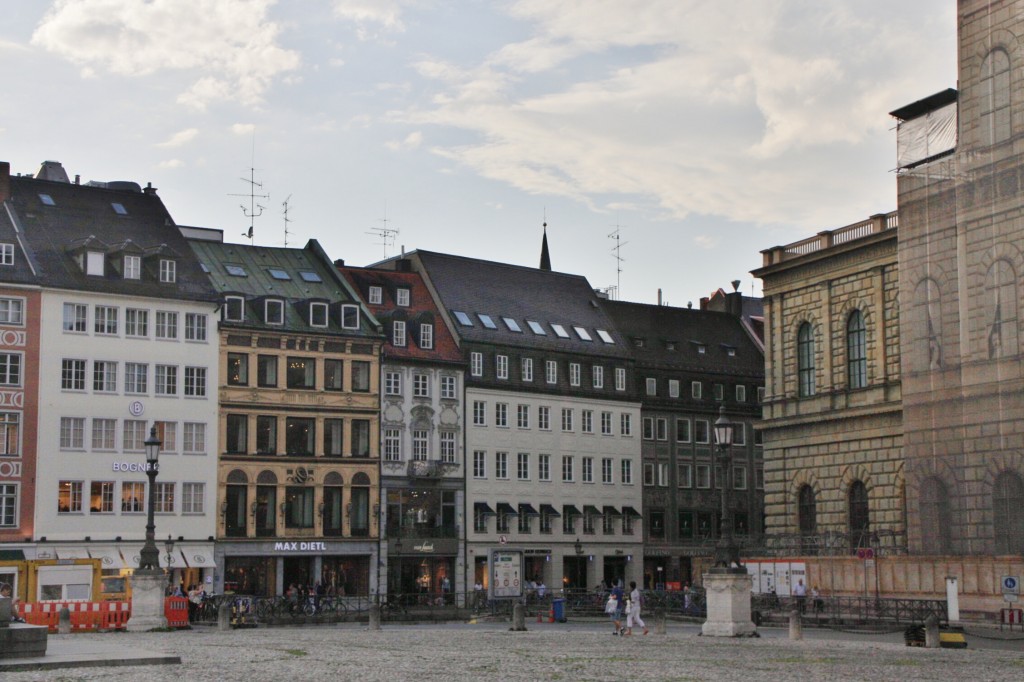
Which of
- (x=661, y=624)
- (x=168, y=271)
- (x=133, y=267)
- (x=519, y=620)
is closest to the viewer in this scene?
(x=661, y=624)

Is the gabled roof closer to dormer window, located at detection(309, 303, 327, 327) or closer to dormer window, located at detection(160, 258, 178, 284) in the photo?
dormer window, located at detection(309, 303, 327, 327)

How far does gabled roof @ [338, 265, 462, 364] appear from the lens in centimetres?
8300

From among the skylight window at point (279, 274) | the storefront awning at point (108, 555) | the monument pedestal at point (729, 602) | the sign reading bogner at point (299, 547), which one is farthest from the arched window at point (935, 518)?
the skylight window at point (279, 274)

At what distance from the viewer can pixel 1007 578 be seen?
49719 mm

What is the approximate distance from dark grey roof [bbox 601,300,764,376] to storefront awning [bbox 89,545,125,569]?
119 ft

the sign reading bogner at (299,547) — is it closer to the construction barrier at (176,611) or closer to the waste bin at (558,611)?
the waste bin at (558,611)

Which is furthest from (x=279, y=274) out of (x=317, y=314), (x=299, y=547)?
(x=299, y=547)

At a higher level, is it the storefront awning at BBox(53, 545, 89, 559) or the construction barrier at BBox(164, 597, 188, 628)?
the storefront awning at BBox(53, 545, 89, 559)

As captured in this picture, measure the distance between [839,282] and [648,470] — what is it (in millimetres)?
22275

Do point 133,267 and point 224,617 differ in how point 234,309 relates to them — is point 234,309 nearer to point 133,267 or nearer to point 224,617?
point 133,267

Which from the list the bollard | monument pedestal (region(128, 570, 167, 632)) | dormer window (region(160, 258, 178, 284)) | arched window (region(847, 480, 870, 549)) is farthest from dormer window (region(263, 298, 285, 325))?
the bollard

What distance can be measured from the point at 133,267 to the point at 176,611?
25.1m

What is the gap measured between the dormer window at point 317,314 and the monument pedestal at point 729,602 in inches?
1553

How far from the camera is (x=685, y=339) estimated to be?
325ft
